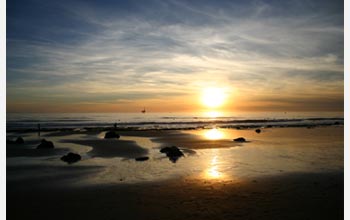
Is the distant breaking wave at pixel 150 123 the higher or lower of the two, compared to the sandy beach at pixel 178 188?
higher

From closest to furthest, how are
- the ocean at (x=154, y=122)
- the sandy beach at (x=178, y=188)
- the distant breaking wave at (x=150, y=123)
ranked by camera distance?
the sandy beach at (x=178, y=188)
the distant breaking wave at (x=150, y=123)
the ocean at (x=154, y=122)

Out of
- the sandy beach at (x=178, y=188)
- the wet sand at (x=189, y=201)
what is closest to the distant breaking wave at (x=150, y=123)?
the sandy beach at (x=178, y=188)

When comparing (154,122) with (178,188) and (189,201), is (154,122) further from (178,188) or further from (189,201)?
(189,201)

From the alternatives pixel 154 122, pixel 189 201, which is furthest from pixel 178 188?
pixel 154 122

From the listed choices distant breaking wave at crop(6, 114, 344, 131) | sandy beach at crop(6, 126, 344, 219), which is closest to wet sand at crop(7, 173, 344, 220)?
sandy beach at crop(6, 126, 344, 219)

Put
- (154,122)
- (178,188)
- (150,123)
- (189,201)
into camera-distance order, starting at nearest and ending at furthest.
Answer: (189,201) < (178,188) < (150,123) < (154,122)

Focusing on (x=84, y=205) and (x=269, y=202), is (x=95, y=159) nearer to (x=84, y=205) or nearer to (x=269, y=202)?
(x=84, y=205)

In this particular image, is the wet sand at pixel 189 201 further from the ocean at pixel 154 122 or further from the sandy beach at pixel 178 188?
the ocean at pixel 154 122

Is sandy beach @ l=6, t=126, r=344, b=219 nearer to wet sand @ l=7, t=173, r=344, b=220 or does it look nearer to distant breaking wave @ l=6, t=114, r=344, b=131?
wet sand @ l=7, t=173, r=344, b=220

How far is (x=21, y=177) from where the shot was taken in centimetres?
1366

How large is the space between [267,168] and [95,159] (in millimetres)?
10734

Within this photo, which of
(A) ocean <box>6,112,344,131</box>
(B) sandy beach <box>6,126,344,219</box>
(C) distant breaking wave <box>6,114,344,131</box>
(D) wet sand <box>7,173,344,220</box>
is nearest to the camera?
(D) wet sand <box>7,173,344,220</box>

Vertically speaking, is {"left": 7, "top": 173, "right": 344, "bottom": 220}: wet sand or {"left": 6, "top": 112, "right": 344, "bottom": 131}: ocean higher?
{"left": 6, "top": 112, "right": 344, "bottom": 131}: ocean

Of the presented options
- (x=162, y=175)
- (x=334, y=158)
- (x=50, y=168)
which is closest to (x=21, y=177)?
(x=50, y=168)
